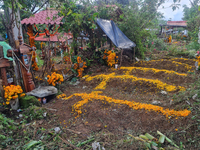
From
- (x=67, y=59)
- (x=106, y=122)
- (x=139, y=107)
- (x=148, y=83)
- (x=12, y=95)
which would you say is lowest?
(x=106, y=122)

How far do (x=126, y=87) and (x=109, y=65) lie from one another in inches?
113

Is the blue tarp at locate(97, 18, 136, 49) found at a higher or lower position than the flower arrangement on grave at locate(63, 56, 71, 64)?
higher

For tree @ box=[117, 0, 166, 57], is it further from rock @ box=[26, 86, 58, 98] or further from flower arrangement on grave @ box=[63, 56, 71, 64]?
rock @ box=[26, 86, 58, 98]

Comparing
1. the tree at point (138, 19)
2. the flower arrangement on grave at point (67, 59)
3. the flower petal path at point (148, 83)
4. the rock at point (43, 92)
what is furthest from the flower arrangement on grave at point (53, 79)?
the tree at point (138, 19)

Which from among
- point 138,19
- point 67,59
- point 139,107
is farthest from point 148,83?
point 138,19

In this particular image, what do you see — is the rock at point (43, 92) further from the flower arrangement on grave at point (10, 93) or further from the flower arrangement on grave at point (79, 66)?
the flower arrangement on grave at point (79, 66)

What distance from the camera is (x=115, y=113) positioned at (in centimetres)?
387

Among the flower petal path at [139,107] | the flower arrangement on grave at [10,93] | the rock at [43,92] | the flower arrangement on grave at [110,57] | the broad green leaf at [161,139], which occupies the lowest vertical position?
the broad green leaf at [161,139]

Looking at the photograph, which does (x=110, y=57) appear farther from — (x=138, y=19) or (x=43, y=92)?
(x=43, y=92)

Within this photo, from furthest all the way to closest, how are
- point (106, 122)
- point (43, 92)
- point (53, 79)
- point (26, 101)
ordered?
point (53, 79) → point (43, 92) → point (26, 101) → point (106, 122)

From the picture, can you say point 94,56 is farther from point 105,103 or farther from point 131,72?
point 105,103

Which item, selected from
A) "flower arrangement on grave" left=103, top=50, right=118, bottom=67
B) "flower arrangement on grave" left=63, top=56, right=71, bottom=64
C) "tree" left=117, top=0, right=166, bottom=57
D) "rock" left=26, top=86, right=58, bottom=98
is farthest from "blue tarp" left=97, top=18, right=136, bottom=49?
"rock" left=26, top=86, right=58, bottom=98

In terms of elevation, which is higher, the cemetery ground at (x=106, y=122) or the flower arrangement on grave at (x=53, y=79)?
the flower arrangement on grave at (x=53, y=79)

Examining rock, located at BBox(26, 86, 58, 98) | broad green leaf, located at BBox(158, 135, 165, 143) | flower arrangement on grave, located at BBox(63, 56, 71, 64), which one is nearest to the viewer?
broad green leaf, located at BBox(158, 135, 165, 143)
